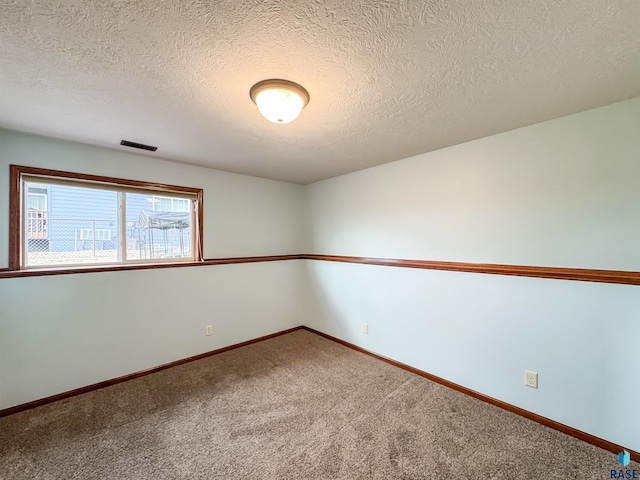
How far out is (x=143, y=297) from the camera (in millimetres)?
2586

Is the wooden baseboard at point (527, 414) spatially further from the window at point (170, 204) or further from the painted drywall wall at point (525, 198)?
the window at point (170, 204)

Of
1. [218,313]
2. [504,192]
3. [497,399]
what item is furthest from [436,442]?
[218,313]

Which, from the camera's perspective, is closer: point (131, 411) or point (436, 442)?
point (436, 442)

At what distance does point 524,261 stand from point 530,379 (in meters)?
0.88

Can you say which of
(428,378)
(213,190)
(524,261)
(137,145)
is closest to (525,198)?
(524,261)

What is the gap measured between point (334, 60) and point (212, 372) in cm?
287

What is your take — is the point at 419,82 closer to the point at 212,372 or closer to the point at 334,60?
the point at 334,60

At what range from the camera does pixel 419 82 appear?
4.74 ft

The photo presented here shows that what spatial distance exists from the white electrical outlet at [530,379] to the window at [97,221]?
3304mm

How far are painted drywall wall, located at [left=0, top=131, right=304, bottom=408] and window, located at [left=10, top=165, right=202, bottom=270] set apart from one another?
0.09 meters

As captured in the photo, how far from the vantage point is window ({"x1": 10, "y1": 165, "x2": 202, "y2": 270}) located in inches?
85.5

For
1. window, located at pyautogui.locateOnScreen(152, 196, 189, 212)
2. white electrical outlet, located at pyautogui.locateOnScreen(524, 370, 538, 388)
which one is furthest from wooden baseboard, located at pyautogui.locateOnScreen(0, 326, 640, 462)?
window, located at pyautogui.locateOnScreen(152, 196, 189, 212)

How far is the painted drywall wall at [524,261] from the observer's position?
164 centimetres

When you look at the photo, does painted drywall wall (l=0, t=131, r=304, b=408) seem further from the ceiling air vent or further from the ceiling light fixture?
the ceiling light fixture
